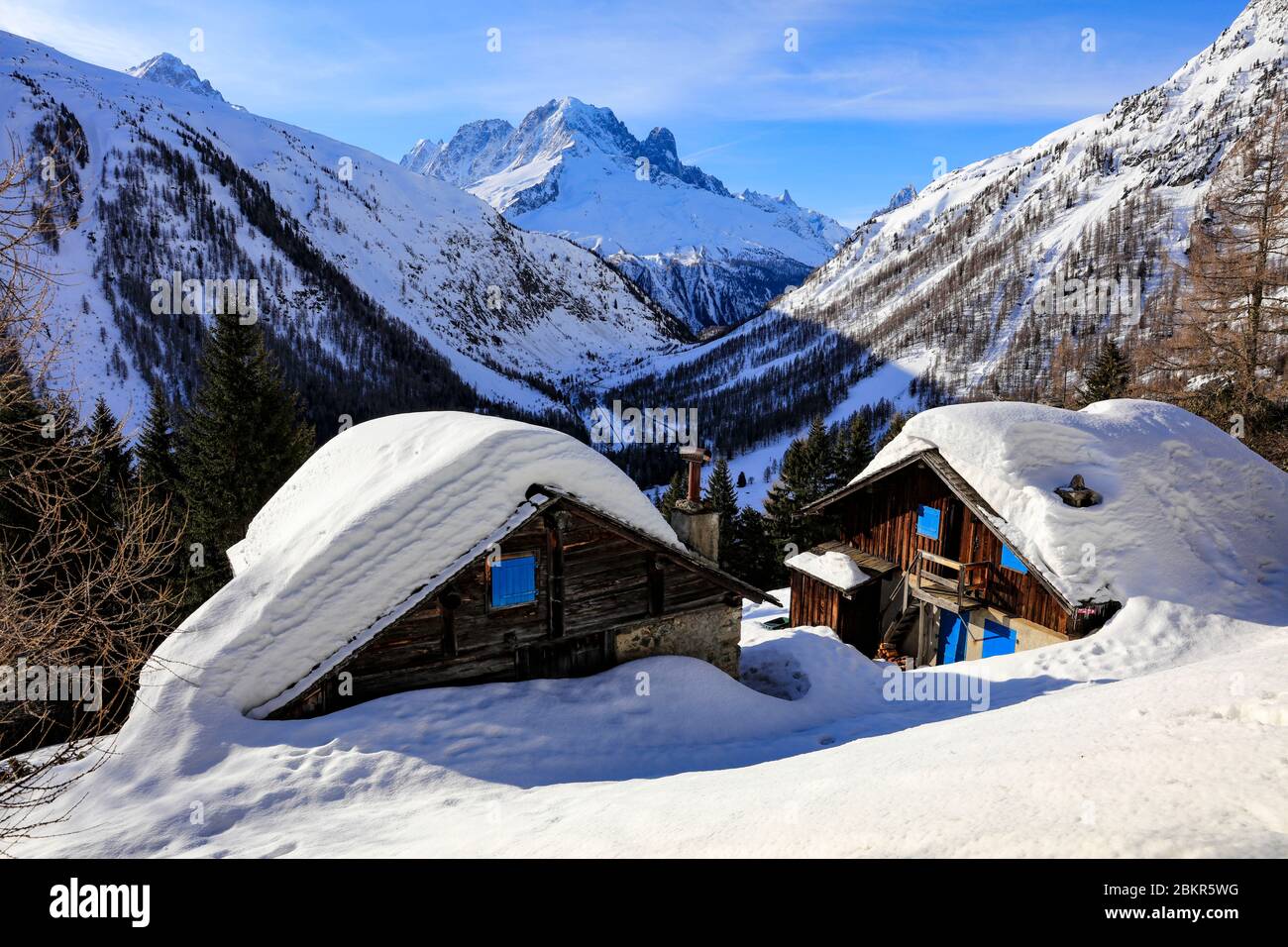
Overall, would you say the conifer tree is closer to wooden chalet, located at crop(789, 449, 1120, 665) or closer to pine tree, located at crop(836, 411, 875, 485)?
pine tree, located at crop(836, 411, 875, 485)

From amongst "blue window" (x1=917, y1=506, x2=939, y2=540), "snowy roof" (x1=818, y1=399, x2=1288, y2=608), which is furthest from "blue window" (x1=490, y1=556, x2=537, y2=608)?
"blue window" (x1=917, y1=506, x2=939, y2=540)

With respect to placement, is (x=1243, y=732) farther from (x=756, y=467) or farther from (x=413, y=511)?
(x=756, y=467)

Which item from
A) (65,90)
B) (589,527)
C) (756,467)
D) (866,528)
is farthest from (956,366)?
(65,90)

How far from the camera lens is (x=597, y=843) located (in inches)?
271

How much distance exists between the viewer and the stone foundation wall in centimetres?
1502

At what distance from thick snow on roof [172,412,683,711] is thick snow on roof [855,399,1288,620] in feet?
33.8

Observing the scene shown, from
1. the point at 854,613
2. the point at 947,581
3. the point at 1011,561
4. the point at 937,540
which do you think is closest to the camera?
the point at 1011,561

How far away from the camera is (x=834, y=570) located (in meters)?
23.7

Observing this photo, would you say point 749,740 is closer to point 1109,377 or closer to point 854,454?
point 1109,377

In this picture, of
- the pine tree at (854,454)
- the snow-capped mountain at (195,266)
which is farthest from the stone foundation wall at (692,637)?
the snow-capped mountain at (195,266)

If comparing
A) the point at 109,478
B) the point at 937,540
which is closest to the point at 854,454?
the point at 937,540

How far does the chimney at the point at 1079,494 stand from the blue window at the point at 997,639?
3.98 metres

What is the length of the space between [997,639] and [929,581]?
243cm
